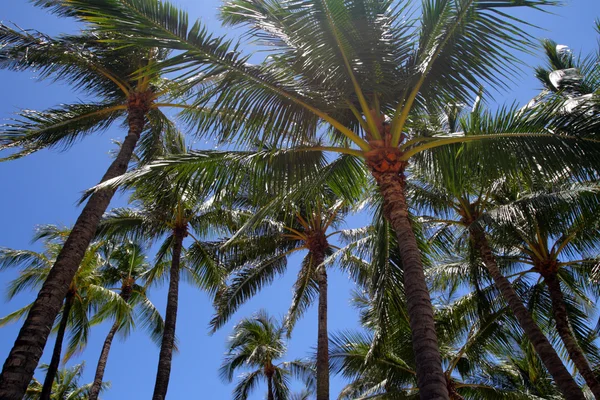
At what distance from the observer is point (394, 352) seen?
1339 cm

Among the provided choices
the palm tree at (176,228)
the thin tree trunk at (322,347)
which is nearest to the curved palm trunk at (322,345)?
the thin tree trunk at (322,347)

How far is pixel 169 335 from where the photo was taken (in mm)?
11719

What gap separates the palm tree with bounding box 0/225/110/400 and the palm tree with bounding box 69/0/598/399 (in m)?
8.96

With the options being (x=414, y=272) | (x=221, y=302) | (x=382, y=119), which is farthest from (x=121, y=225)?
(x=414, y=272)

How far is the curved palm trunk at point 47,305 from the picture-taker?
5.14 meters

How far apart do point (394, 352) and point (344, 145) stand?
7715mm

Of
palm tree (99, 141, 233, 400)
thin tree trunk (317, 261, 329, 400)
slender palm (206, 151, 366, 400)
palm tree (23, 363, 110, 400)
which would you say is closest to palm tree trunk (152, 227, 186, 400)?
palm tree (99, 141, 233, 400)

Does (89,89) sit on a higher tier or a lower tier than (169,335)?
higher

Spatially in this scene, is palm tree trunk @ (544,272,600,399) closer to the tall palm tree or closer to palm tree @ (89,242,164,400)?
the tall palm tree

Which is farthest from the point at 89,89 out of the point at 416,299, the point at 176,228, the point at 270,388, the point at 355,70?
the point at 270,388

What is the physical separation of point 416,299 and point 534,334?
204 inches

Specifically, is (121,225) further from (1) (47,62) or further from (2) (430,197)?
(2) (430,197)

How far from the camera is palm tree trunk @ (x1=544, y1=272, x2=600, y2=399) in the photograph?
356 inches

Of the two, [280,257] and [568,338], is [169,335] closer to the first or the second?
[280,257]
